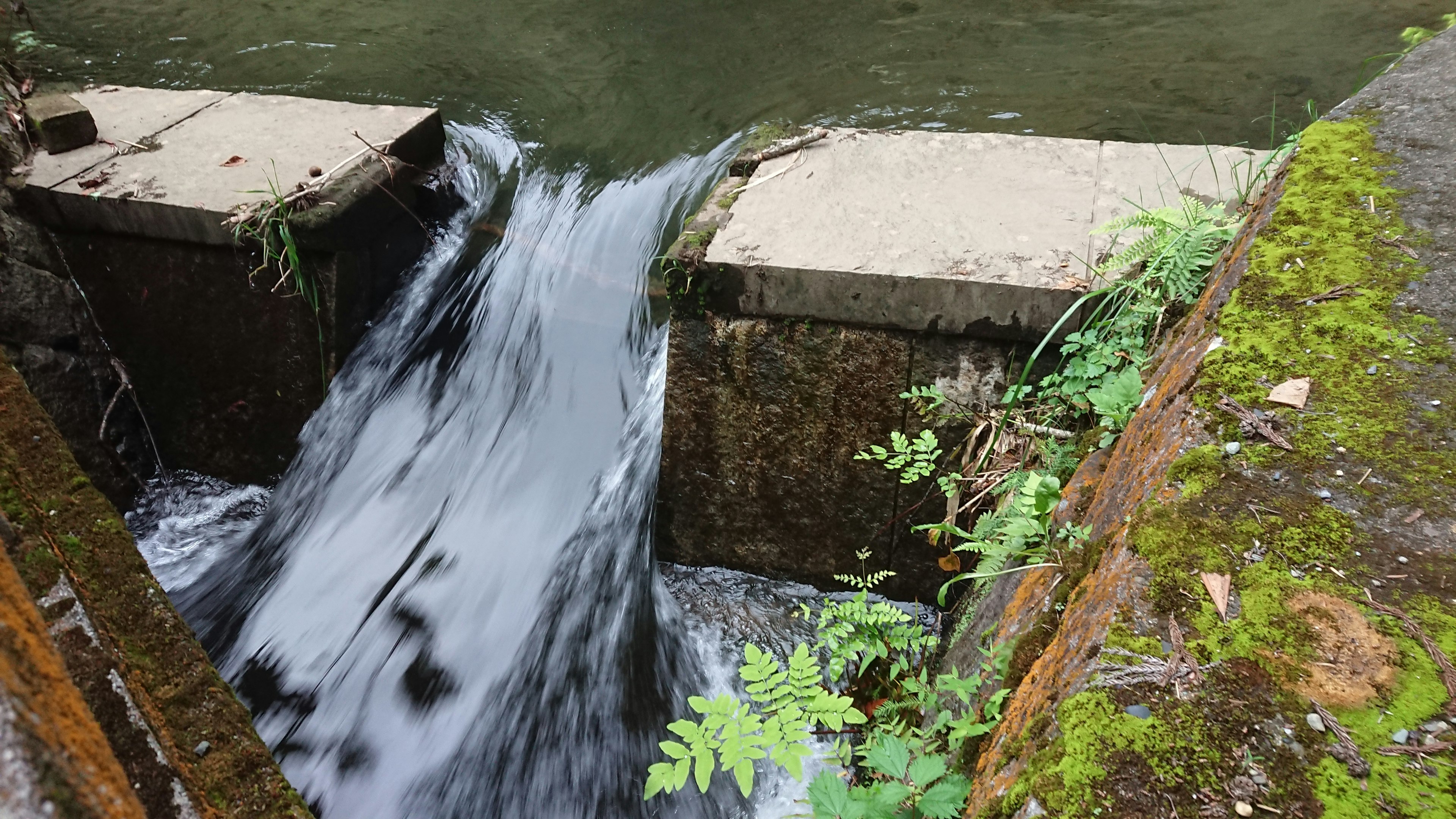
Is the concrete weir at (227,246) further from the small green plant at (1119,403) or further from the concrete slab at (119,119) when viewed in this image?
the small green plant at (1119,403)

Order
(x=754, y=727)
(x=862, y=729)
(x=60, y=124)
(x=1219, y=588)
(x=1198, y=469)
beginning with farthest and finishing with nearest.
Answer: (x=60, y=124) < (x=862, y=729) < (x=754, y=727) < (x=1198, y=469) < (x=1219, y=588)

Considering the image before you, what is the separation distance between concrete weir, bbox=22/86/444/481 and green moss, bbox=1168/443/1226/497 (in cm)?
368

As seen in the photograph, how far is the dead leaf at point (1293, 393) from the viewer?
4.92 feet

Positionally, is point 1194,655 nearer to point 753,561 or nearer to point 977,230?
point 977,230

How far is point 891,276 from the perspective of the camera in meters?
2.78

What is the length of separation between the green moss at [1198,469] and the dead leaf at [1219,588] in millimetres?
174

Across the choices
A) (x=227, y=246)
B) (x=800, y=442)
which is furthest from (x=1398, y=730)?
(x=227, y=246)

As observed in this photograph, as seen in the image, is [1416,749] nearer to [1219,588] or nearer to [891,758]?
[1219,588]

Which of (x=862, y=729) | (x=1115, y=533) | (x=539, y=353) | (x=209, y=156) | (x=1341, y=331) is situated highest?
(x=209, y=156)

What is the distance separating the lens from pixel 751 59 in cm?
614

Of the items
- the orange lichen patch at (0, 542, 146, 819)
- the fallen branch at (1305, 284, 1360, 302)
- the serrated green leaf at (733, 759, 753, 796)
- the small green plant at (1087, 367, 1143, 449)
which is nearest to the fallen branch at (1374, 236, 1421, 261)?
the fallen branch at (1305, 284, 1360, 302)

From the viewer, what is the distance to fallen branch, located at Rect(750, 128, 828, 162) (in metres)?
3.54

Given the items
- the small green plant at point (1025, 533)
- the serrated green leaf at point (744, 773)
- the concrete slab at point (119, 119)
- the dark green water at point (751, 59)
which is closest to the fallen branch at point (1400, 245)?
the small green plant at point (1025, 533)

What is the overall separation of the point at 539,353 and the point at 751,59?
3.19 m
